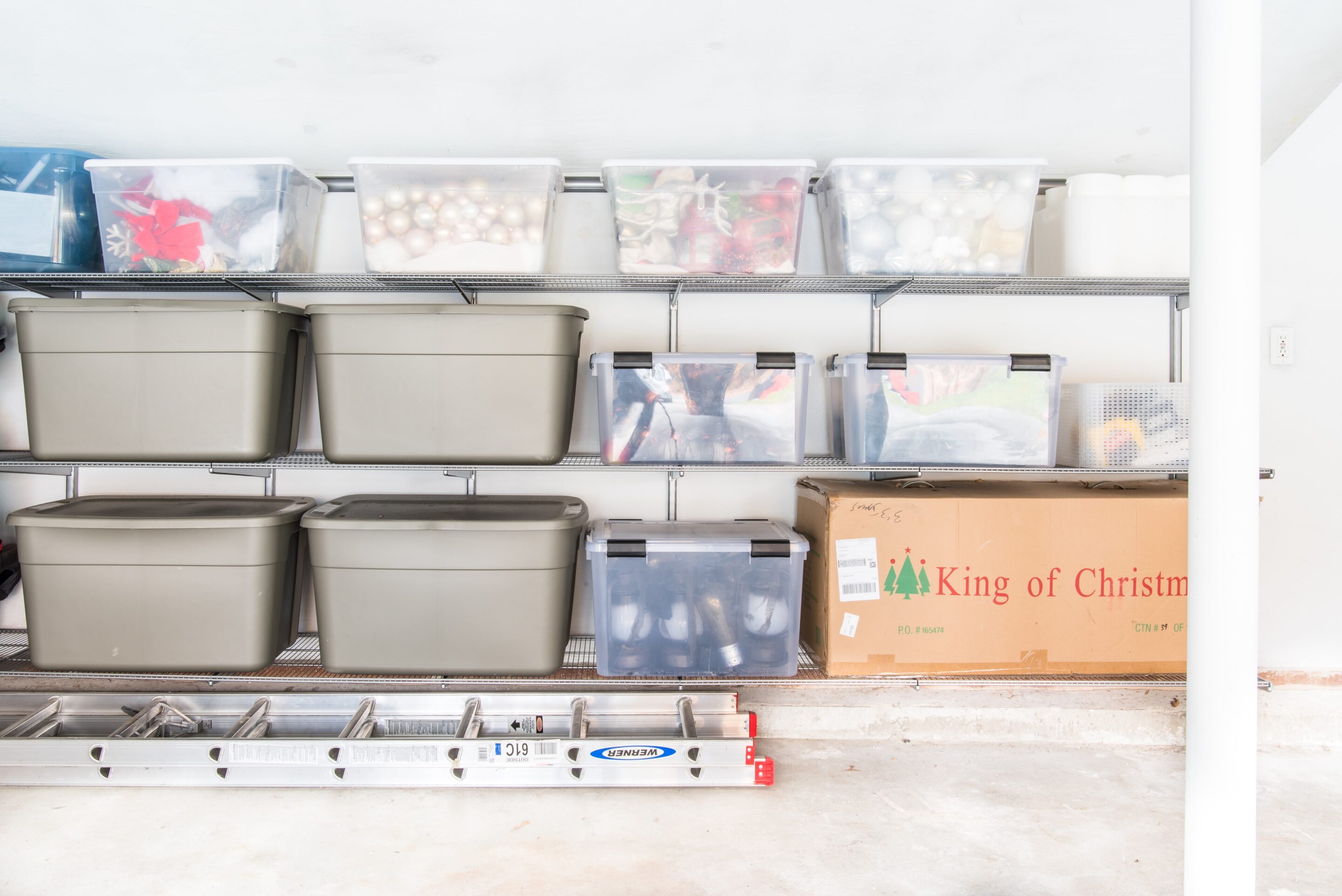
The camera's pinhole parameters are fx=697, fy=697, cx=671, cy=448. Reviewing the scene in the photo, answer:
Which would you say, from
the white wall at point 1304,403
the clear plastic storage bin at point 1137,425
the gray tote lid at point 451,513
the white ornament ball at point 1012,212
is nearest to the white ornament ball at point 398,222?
the gray tote lid at point 451,513

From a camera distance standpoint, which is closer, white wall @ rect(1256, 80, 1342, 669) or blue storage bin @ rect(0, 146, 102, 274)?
Result: blue storage bin @ rect(0, 146, 102, 274)

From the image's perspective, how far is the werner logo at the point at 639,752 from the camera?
1664 mm

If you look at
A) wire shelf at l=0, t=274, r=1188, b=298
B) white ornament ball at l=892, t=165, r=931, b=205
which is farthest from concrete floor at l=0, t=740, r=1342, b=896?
white ornament ball at l=892, t=165, r=931, b=205

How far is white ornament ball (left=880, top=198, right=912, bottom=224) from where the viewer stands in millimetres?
1747

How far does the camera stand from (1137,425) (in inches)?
70.9

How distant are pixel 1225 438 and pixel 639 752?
4.37ft

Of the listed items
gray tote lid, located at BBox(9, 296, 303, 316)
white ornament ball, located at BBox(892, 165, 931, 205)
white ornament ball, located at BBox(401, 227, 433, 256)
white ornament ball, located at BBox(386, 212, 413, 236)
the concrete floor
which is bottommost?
the concrete floor

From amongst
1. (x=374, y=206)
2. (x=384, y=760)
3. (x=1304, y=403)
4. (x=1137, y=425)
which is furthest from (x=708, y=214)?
(x=1304, y=403)

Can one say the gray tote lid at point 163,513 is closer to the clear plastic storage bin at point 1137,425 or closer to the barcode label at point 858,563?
the barcode label at point 858,563

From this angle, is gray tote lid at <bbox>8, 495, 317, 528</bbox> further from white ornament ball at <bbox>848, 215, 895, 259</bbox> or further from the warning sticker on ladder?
white ornament ball at <bbox>848, 215, 895, 259</bbox>

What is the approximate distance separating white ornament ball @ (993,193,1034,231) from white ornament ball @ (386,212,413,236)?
1464 millimetres

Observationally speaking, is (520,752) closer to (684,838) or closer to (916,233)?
(684,838)

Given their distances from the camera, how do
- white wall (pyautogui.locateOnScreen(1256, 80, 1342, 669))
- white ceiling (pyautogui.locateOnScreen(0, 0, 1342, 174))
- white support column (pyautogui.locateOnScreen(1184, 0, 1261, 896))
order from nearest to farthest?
white support column (pyautogui.locateOnScreen(1184, 0, 1261, 896))
white ceiling (pyautogui.locateOnScreen(0, 0, 1342, 174))
white wall (pyautogui.locateOnScreen(1256, 80, 1342, 669))

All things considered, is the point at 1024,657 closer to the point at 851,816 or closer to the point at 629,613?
the point at 851,816
